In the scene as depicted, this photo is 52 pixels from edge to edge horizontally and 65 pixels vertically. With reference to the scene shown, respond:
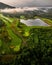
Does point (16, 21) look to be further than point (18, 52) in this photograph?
Yes

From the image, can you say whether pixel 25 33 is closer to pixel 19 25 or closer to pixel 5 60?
pixel 19 25

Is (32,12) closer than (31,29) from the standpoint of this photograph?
No

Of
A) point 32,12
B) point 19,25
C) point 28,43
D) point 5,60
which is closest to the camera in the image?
point 5,60

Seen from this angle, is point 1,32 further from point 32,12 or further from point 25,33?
point 32,12

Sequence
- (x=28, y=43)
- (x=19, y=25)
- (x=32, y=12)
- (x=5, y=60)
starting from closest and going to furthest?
(x=5, y=60) < (x=28, y=43) < (x=19, y=25) < (x=32, y=12)

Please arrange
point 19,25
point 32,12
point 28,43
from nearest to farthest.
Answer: point 28,43 → point 19,25 → point 32,12

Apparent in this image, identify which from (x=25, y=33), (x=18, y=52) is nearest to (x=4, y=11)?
(x=25, y=33)

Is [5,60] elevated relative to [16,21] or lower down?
lower down

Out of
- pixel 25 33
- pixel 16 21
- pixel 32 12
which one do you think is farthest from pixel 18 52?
pixel 32 12

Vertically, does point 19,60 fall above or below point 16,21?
below
